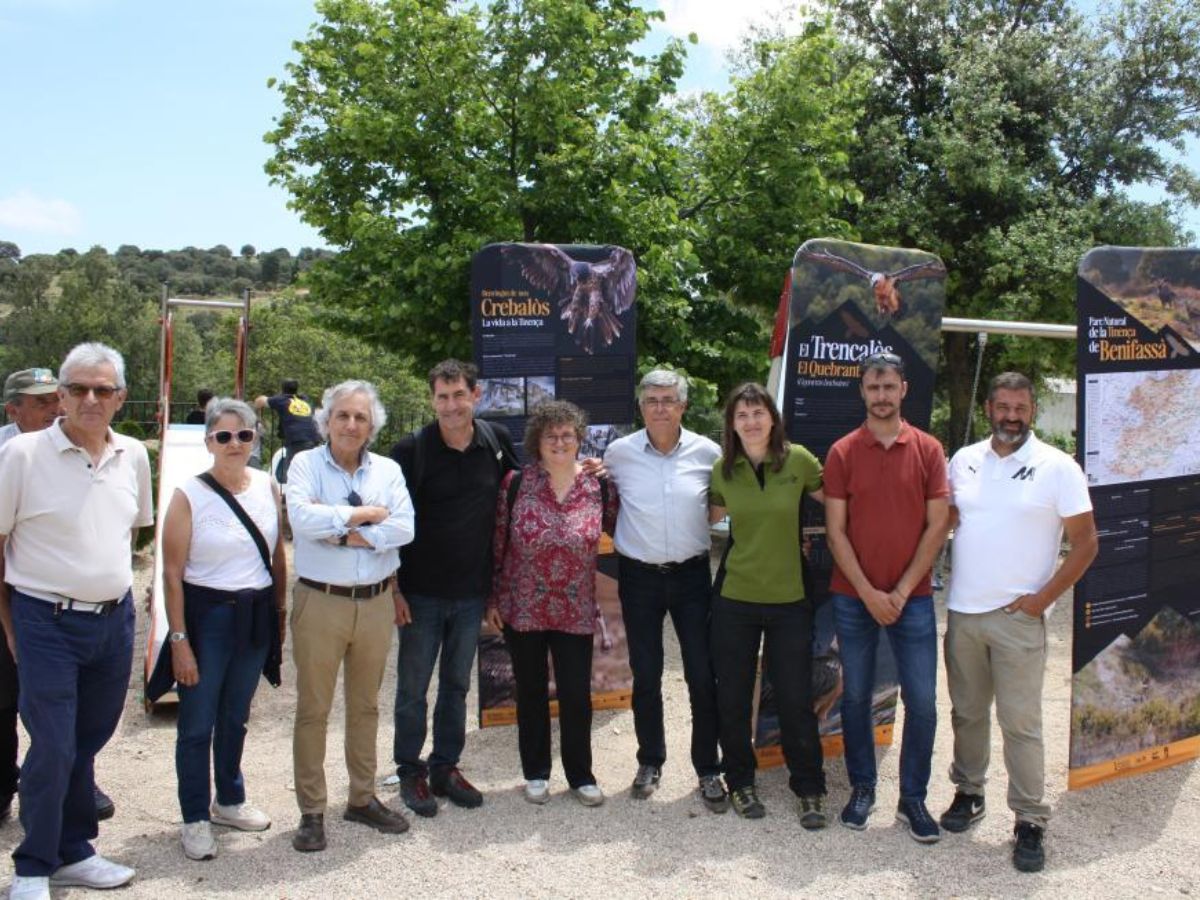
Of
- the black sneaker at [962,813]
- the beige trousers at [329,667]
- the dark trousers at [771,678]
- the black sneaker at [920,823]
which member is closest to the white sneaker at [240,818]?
the beige trousers at [329,667]

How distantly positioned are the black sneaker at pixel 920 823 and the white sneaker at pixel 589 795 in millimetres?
1351

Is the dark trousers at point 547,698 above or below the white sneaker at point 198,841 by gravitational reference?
above

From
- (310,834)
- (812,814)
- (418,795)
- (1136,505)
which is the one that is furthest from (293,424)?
(1136,505)

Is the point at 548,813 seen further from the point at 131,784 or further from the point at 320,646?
the point at 131,784

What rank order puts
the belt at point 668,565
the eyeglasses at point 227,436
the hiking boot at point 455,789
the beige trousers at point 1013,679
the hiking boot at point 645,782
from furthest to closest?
the hiking boot at point 645,782 < the hiking boot at point 455,789 < the belt at point 668,565 < the beige trousers at point 1013,679 < the eyeglasses at point 227,436

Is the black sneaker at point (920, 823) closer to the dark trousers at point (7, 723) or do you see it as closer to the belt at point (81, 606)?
the belt at point (81, 606)

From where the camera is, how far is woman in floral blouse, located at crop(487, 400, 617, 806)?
4.24 m

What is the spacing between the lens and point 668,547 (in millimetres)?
4352

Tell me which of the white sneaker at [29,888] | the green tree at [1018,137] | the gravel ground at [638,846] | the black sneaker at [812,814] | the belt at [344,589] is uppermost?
the green tree at [1018,137]

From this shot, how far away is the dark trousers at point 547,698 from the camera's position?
4367 mm

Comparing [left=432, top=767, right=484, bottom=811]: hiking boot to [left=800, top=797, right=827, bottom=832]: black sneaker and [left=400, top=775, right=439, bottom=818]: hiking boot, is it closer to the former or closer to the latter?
[left=400, top=775, right=439, bottom=818]: hiking boot

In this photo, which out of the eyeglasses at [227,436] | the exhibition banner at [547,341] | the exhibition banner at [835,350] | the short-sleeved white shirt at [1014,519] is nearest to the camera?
the eyeglasses at [227,436]

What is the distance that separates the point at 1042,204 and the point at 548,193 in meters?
7.27

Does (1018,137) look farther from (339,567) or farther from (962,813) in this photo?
(339,567)
